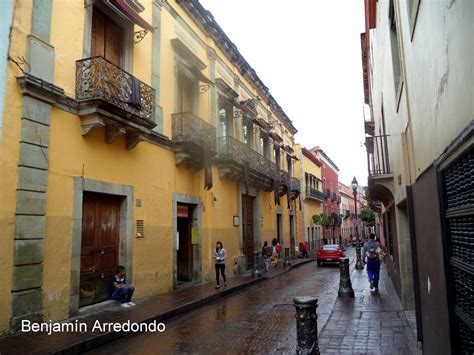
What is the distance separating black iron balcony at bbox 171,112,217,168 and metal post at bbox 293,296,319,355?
29.7ft

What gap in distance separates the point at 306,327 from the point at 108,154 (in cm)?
725

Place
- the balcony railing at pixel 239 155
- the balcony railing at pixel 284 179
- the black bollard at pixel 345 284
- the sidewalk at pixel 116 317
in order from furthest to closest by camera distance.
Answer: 1. the balcony railing at pixel 284 179
2. the balcony railing at pixel 239 155
3. the black bollard at pixel 345 284
4. the sidewalk at pixel 116 317

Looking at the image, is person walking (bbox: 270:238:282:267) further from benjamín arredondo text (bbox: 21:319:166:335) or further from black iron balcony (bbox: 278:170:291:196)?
benjamín arredondo text (bbox: 21:319:166:335)

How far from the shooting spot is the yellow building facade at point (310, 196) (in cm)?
3500

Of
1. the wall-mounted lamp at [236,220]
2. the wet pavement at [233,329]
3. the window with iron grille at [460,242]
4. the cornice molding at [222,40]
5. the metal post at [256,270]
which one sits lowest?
the wet pavement at [233,329]

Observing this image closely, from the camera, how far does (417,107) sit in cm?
484

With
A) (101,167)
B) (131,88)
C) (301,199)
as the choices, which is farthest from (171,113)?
(301,199)

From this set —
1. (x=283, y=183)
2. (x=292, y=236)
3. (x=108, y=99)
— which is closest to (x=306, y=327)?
(x=108, y=99)

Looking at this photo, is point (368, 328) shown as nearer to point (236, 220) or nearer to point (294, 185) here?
point (236, 220)

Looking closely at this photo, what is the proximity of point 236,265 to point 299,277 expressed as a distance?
2.93 m

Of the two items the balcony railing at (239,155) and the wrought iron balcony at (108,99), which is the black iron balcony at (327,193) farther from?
the wrought iron balcony at (108,99)

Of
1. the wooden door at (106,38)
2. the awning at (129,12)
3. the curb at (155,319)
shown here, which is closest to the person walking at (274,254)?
the curb at (155,319)

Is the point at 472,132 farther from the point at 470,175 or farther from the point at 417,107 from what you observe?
the point at 417,107

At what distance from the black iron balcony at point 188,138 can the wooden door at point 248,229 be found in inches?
262
